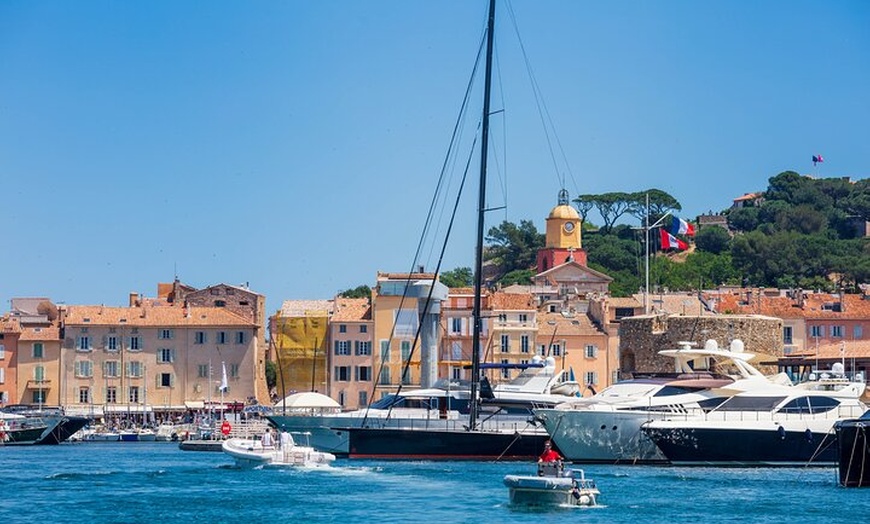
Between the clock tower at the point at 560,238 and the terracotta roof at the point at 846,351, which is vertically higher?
the clock tower at the point at 560,238

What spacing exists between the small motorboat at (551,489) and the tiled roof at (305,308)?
5908 centimetres

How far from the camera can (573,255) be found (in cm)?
13612

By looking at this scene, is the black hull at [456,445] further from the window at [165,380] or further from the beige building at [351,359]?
the window at [165,380]

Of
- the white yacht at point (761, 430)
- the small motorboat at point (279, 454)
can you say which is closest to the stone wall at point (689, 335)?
the white yacht at point (761, 430)

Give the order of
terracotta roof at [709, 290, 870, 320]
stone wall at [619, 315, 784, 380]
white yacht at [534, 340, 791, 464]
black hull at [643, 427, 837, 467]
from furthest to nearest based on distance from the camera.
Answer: terracotta roof at [709, 290, 870, 320] → stone wall at [619, 315, 784, 380] → white yacht at [534, 340, 791, 464] → black hull at [643, 427, 837, 467]

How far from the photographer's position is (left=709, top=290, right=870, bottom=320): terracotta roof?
97875 millimetres

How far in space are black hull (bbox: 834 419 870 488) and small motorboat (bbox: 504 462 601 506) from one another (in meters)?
6.76

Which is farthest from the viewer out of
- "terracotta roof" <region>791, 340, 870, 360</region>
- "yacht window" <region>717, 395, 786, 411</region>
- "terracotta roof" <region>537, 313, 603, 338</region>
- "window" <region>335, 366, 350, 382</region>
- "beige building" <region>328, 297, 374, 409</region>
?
"terracotta roof" <region>537, 313, 603, 338</region>

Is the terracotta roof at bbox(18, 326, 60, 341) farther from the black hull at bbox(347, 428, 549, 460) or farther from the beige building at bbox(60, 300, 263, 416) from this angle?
the black hull at bbox(347, 428, 549, 460)

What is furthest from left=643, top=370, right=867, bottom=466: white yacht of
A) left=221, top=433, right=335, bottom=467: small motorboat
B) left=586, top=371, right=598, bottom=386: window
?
left=586, top=371, right=598, bottom=386: window

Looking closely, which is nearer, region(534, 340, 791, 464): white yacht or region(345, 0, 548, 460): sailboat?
region(534, 340, 791, 464): white yacht

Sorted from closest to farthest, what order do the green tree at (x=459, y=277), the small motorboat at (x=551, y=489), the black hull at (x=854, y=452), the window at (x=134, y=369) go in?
1. the small motorboat at (x=551, y=489)
2. the black hull at (x=854, y=452)
3. the window at (x=134, y=369)
4. the green tree at (x=459, y=277)

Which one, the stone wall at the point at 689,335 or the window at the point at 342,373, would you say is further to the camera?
the window at the point at 342,373

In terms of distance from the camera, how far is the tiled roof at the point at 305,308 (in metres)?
99.8
